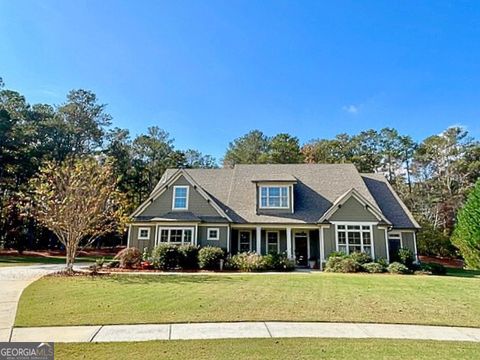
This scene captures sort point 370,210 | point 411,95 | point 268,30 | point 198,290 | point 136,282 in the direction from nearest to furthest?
point 198,290 < point 136,282 < point 268,30 < point 411,95 < point 370,210

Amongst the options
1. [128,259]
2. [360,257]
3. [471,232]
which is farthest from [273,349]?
[360,257]

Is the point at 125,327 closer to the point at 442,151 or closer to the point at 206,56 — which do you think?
the point at 206,56

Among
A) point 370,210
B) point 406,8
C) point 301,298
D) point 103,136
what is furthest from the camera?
point 103,136

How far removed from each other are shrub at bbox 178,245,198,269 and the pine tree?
14388mm

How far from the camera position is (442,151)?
46.6 meters

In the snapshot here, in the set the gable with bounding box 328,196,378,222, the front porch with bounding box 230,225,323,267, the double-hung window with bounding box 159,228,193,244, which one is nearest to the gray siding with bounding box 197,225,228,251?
the double-hung window with bounding box 159,228,193,244

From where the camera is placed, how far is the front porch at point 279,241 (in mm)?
23578

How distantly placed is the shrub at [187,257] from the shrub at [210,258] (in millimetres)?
382

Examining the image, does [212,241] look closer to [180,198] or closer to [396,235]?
[180,198]

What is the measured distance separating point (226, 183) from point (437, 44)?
16781mm

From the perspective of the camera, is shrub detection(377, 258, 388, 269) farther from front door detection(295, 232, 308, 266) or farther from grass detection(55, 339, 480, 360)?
grass detection(55, 339, 480, 360)

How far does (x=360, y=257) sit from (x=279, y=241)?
19.6 ft

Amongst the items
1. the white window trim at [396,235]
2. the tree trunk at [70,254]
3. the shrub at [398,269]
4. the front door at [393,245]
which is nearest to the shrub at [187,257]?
the tree trunk at [70,254]

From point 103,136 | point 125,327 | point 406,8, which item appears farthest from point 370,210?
point 103,136
